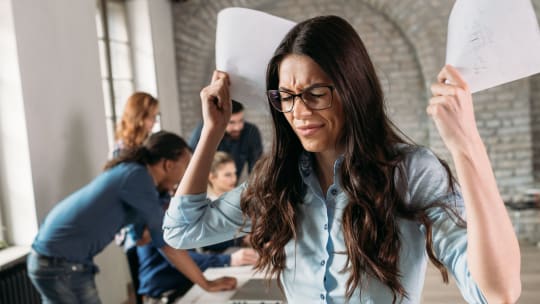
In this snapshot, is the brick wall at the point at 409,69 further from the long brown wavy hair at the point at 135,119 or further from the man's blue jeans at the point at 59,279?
the man's blue jeans at the point at 59,279

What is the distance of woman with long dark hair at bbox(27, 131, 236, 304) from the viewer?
2.53 meters

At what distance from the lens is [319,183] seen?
1.25 meters

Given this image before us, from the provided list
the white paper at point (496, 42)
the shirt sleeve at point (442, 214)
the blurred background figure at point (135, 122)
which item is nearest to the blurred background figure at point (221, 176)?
the blurred background figure at point (135, 122)

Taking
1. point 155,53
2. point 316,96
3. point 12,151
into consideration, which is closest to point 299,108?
point 316,96

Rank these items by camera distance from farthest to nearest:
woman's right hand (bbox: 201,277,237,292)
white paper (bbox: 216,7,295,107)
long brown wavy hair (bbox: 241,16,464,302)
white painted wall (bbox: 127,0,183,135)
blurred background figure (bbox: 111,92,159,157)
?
1. white painted wall (bbox: 127,0,183,135)
2. blurred background figure (bbox: 111,92,159,157)
3. woman's right hand (bbox: 201,277,237,292)
4. white paper (bbox: 216,7,295,107)
5. long brown wavy hair (bbox: 241,16,464,302)

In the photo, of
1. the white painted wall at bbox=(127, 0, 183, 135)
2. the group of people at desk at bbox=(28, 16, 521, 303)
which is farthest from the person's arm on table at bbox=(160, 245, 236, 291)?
the white painted wall at bbox=(127, 0, 183, 135)

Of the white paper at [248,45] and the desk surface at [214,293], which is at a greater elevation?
the white paper at [248,45]

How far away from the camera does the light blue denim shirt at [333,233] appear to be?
103 centimetres

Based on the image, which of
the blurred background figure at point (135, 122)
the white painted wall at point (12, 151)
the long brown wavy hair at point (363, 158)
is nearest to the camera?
the long brown wavy hair at point (363, 158)

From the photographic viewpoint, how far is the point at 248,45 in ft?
4.38

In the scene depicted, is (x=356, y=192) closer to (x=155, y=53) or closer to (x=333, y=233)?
(x=333, y=233)

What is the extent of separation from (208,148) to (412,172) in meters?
0.50

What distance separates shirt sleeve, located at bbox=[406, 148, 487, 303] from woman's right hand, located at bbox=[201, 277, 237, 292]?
1.54 meters

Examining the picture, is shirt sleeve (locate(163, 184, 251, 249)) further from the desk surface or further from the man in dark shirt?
the man in dark shirt
